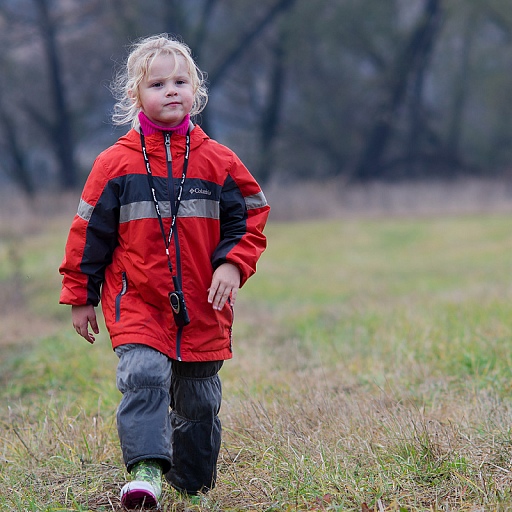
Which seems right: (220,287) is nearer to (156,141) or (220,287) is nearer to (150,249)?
(150,249)

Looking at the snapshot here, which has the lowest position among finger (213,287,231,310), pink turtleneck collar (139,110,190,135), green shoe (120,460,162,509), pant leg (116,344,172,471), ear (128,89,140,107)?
green shoe (120,460,162,509)

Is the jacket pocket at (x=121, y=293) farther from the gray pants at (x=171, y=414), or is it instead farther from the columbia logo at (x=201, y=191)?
the columbia logo at (x=201, y=191)

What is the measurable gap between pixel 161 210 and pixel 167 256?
17 cm

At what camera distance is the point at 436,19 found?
1123 inches

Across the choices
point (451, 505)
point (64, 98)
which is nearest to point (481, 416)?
point (451, 505)

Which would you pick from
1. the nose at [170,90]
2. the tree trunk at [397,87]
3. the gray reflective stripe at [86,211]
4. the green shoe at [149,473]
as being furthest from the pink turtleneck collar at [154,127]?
the tree trunk at [397,87]

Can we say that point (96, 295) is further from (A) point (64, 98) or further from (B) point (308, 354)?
(A) point (64, 98)

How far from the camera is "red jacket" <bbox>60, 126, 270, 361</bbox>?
123 inches

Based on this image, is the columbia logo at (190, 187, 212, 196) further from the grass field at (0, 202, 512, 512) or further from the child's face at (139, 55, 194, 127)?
the grass field at (0, 202, 512, 512)

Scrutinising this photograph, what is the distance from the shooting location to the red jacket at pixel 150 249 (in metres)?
3.12

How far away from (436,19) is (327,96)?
15.6 feet

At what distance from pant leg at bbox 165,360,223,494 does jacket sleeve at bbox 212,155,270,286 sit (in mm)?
395

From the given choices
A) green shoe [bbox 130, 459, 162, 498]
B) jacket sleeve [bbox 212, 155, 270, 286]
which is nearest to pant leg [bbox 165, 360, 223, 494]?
green shoe [bbox 130, 459, 162, 498]

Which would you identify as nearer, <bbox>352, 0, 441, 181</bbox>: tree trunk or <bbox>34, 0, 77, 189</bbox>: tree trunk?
<bbox>34, 0, 77, 189</bbox>: tree trunk
